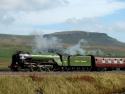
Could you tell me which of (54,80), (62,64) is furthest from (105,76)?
(62,64)

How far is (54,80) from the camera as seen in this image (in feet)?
189

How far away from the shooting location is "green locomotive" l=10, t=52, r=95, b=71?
A: 7588cm

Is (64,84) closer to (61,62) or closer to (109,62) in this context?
(61,62)

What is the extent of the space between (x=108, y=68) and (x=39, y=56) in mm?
18898

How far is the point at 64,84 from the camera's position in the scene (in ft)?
189

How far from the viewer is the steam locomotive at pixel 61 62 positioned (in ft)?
249

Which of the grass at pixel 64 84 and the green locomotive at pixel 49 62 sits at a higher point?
the green locomotive at pixel 49 62

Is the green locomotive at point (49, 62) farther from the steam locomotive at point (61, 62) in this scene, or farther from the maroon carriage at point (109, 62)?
the maroon carriage at point (109, 62)

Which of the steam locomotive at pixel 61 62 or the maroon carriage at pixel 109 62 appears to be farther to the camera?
the maroon carriage at pixel 109 62

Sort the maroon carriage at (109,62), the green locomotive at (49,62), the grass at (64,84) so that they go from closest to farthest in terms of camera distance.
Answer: the grass at (64,84)
the green locomotive at (49,62)
the maroon carriage at (109,62)

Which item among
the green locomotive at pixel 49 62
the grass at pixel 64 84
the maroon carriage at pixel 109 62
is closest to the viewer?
the grass at pixel 64 84

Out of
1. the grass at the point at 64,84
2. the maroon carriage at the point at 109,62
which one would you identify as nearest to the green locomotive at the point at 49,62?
the maroon carriage at the point at 109,62

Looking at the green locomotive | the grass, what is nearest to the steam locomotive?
the green locomotive

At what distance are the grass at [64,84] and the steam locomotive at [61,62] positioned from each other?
14803 millimetres
